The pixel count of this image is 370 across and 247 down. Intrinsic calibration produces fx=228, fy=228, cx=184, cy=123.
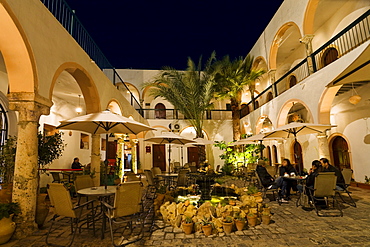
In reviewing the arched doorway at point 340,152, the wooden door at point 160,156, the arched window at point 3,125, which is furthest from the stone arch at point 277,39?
the arched window at point 3,125

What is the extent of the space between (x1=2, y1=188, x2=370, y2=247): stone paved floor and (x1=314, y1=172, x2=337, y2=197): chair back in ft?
1.86

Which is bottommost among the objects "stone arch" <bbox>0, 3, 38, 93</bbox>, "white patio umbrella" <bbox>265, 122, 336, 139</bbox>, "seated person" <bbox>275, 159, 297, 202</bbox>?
"seated person" <bbox>275, 159, 297, 202</bbox>

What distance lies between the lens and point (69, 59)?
18.7 ft

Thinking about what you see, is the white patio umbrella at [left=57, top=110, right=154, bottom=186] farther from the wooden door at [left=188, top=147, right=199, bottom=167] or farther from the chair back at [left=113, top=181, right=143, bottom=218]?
the wooden door at [left=188, top=147, right=199, bottom=167]

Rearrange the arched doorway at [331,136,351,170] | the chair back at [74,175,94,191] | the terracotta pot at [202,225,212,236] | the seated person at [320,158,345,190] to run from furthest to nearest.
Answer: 1. the arched doorway at [331,136,351,170]
2. the seated person at [320,158,345,190]
3. the chair back at [74,175,94,191]
4. the terracotta pot at [202,225,212,236]

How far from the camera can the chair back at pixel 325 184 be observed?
5231mm

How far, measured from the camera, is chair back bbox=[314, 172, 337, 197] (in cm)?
523

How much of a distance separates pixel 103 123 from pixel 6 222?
2.53 m

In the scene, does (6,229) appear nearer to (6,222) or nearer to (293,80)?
(6,222)

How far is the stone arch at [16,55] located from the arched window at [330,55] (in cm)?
1209

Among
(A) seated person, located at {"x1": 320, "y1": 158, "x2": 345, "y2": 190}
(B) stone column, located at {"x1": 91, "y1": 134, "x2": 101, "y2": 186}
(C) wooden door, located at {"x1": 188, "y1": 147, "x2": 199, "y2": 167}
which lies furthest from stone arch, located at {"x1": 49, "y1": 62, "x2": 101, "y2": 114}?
(C) wooden door, located at {"x1": 188, "y1": 147, "x2": 199, "y2": 167}

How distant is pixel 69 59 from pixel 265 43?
11.2 m

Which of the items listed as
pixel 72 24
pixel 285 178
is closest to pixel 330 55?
pixel 285 178

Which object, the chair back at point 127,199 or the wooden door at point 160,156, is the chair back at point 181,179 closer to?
the chair back at point 127,199
